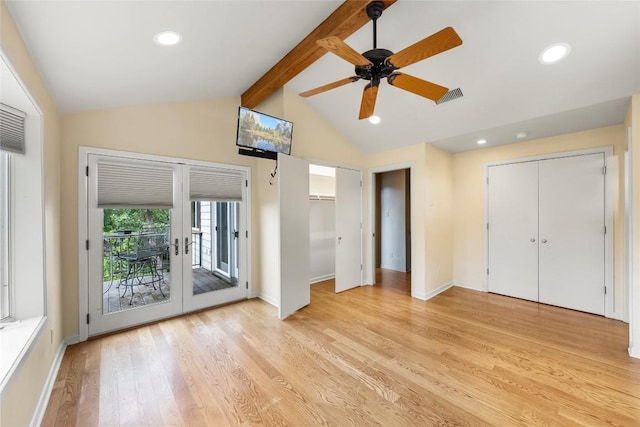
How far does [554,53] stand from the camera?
2.26m

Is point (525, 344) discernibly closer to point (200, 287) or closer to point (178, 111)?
point (200, 287)

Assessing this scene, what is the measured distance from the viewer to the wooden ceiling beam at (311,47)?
6.75ft

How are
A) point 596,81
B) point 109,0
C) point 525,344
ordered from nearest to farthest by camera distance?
point 109,0 → point 596,81 → point 525,344

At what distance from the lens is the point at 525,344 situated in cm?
266

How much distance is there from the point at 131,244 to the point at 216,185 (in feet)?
4.08

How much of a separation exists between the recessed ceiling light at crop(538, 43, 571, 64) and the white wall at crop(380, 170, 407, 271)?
3.52 metres

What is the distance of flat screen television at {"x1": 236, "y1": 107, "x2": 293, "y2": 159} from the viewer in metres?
2.94

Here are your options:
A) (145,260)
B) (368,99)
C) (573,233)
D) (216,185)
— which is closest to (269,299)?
(145,260)

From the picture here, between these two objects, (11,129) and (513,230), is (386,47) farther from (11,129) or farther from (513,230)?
(513,230)

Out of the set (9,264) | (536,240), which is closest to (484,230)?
(536,240)

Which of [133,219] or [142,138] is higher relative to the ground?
[142,138]

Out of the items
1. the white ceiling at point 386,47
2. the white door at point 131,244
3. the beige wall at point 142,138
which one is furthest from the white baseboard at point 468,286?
the white door at point 131,244

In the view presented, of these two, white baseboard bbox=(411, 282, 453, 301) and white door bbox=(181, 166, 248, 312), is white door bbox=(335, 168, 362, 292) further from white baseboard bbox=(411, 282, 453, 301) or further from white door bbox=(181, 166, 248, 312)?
white door bbox=(181, 166, 248, 312)

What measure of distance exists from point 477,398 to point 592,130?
370 centimetres
